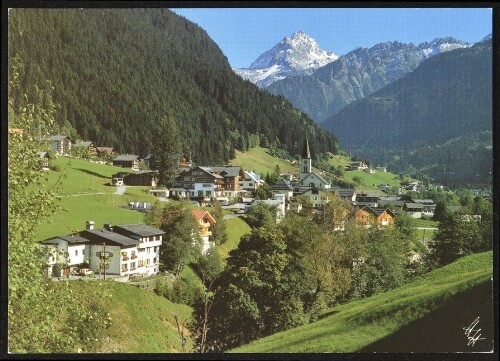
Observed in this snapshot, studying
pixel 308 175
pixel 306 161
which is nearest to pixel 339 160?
pixel 306 161

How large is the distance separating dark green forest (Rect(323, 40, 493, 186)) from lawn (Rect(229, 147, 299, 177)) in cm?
163

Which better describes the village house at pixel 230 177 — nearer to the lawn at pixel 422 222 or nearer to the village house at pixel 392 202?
the village house at pixel 392 202

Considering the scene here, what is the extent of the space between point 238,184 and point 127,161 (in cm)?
256

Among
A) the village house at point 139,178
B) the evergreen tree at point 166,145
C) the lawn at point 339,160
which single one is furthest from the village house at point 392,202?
the village house at point 139,178

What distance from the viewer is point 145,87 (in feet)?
41.1

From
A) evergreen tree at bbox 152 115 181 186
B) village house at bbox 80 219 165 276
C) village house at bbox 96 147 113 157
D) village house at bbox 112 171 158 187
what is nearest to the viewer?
village house at bbox 80 219 165 276

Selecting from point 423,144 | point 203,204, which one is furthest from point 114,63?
point 423,144

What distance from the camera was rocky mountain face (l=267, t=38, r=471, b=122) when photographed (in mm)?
11578

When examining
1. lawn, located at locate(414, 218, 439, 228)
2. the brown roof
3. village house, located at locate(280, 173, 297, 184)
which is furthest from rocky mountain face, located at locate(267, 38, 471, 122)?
the brown roof

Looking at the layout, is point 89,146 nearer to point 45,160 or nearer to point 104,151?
point 104,151

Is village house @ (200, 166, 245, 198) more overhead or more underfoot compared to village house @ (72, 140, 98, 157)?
more underfoot

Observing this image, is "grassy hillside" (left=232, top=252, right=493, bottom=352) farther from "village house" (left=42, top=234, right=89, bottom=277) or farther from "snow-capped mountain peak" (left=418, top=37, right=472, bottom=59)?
"snow-capped mountain peak" (left=418, top=37, right=472, bottom=59)

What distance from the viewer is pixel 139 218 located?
41.0ft
